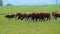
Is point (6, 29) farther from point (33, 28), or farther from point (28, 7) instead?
point (28, 7)

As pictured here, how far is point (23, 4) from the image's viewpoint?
44.1 feet

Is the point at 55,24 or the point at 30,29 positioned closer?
the point at 30,29

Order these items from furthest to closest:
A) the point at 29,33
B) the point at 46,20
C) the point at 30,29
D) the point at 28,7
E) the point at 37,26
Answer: the point at 28,7 < the point at 46,20 < the point at 37,26 < the point at 30,29 < the point at 29,33

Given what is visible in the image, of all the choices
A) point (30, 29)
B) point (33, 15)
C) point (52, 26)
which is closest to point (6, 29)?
point (30, 29)

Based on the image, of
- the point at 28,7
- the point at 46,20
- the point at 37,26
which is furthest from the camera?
the point at 28,7

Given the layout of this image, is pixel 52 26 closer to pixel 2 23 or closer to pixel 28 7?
pixel 2 23

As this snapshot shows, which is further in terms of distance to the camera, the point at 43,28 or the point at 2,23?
the point at 2,23

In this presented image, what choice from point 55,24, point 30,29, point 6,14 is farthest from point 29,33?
point 6,14

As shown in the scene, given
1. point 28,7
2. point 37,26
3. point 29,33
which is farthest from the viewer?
point 28,7

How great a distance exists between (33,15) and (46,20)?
717 mm

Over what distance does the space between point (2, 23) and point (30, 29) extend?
1819 millimetres

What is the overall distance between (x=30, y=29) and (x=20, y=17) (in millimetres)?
2445

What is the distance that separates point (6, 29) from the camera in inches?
348

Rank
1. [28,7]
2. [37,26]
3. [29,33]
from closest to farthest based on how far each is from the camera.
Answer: [29,33] → [37,26] → [28,7]
